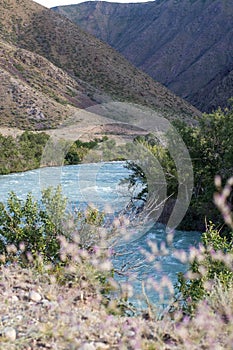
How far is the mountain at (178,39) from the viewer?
8169 cm

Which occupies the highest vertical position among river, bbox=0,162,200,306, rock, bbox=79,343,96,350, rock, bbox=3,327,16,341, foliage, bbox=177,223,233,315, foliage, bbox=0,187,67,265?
rock, bbox=79,343,96,350

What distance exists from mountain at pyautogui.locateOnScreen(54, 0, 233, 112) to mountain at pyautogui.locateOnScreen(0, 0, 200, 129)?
14.3 meters

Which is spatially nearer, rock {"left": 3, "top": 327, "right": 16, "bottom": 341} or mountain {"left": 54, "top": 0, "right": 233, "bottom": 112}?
rock {"left": 3, "top": 327, "right": 16, "bottom": 341}

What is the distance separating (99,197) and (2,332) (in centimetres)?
1525

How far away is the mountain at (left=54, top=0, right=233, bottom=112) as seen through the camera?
268ft

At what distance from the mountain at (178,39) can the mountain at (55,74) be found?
46.8 feet

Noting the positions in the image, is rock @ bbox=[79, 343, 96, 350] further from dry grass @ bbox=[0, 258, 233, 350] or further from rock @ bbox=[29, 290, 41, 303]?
rock @ bbox=[29, 290, 41, 303]

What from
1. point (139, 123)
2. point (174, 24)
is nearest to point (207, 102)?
point (139, 123)

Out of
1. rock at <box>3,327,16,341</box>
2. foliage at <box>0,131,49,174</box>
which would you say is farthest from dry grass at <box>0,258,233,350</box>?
foliage at <box>0,131,49,174</box>

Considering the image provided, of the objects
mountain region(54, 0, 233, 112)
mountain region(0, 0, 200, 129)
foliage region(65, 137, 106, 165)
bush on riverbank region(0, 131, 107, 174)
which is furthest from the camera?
mountain region(54, 0, 233, 112)

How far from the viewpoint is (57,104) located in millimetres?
46000

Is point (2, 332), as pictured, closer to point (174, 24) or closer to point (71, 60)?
point (71, 60)

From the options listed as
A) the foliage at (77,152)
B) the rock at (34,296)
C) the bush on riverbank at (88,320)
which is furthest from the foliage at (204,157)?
the foliage at (77,152)

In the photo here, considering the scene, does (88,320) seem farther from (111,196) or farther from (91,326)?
(111,196)
